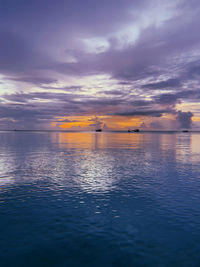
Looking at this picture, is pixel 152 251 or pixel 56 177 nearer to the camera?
pixel 152 251

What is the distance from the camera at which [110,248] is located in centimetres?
1614

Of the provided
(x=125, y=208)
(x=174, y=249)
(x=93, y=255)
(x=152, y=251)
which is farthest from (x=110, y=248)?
(x=125, y=208)

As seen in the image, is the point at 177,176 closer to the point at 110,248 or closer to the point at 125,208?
the point at 125,208

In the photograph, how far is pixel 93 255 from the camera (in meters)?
15.4

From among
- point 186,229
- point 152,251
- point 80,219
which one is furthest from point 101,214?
point 186,229

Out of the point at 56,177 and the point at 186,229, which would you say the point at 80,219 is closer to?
the point at 186,229

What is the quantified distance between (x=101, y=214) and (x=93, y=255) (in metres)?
6.46

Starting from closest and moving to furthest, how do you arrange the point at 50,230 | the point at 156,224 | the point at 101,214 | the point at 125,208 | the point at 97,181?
the point at 50,230
the point at 156,224
the point at 101,214
the point at 125,208
the point at 97,181

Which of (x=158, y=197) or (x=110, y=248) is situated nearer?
(x=110, y=248)

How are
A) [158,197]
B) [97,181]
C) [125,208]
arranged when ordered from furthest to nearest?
[97,181] < [158,197] < [125,208]

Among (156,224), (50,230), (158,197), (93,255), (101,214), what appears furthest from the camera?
(158,197)

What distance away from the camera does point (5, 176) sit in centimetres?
3712

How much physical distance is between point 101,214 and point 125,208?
3363mm

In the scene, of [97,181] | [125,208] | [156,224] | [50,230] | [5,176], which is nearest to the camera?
[50,230]
